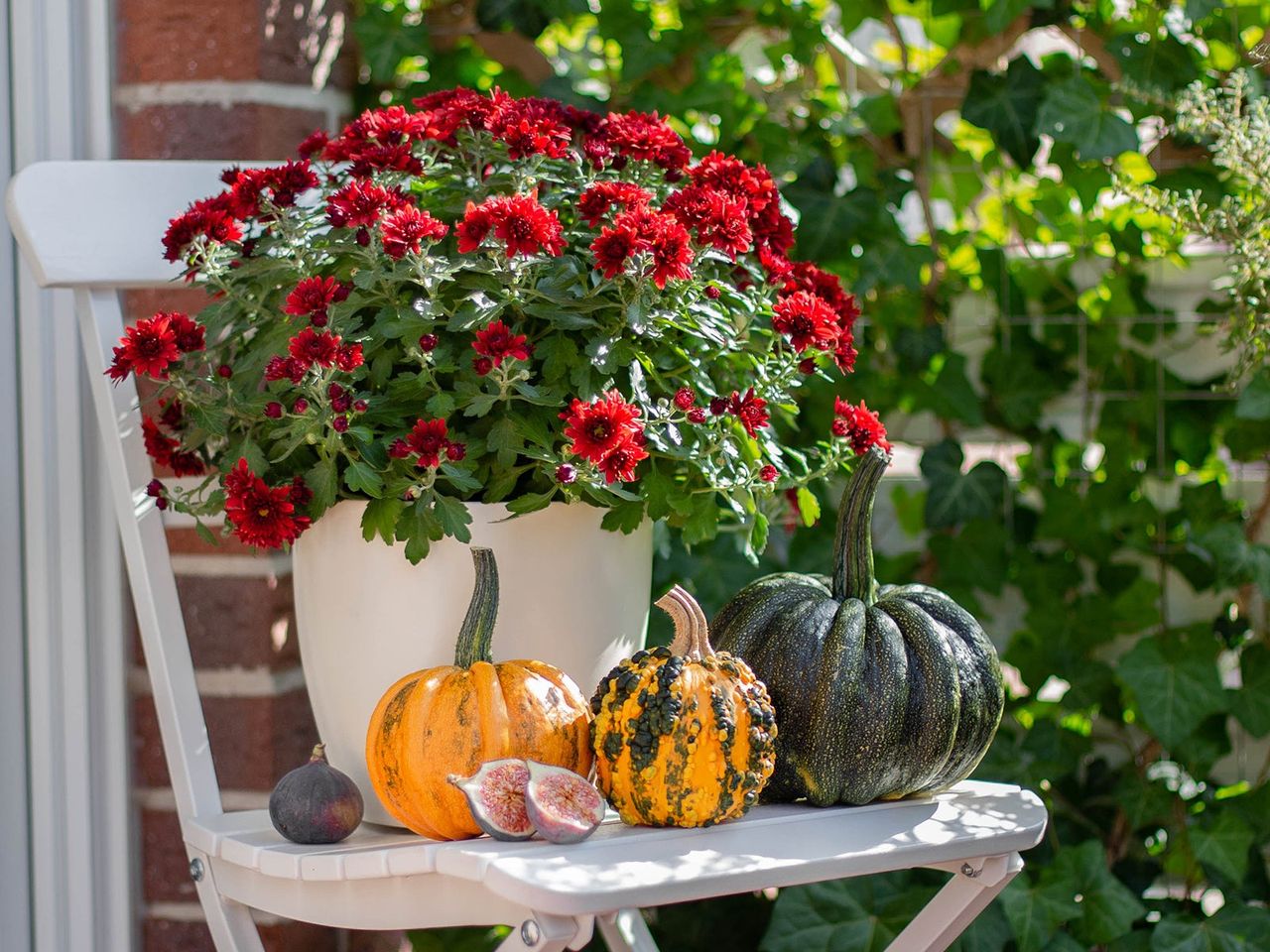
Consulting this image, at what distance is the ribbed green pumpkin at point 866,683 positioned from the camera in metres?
0.87

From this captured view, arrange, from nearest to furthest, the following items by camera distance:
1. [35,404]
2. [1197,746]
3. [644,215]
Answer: [644,215], [35,404], [1197,746]

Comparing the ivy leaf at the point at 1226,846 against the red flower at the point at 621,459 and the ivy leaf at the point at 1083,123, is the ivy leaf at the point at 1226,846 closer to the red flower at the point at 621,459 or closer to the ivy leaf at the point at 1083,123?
the ivy leaf at the point at 1083,123

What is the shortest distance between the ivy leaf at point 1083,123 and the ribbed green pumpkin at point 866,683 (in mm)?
657

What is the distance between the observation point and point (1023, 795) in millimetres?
917

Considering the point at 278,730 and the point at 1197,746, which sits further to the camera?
the point at 1197,746

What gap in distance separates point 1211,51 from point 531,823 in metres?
1.19

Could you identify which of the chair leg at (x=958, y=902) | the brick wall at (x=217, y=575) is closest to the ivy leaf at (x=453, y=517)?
the chair leg at (x=958, y=902)

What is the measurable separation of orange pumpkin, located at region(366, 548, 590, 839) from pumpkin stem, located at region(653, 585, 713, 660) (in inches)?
2.9

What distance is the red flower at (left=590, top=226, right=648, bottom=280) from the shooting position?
0.89m

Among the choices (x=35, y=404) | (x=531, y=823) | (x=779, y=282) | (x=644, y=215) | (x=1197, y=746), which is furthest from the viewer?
(x=1197, y=746)

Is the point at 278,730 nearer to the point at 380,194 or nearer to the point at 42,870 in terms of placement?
→ the point at 42,870

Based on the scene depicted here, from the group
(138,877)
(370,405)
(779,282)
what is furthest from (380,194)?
(138,877)

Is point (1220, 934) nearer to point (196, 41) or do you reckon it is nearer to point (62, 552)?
point (62, 552)

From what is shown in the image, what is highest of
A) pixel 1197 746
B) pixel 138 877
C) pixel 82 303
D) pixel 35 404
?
pixel 82 303
